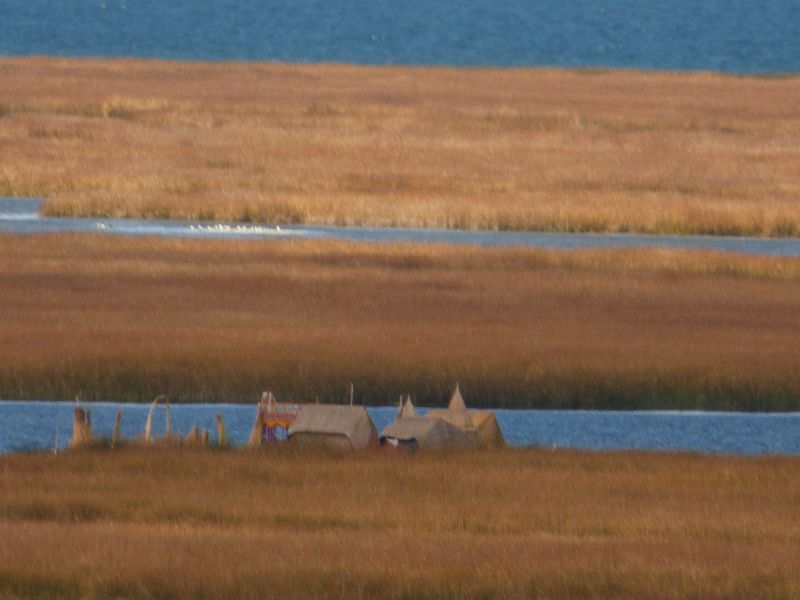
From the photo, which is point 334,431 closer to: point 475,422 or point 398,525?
point 475,422

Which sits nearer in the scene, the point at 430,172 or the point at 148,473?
the point at 148,473

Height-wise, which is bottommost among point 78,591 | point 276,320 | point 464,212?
point 78,591

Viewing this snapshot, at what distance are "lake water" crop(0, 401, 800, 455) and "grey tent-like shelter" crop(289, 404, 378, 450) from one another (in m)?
1.79

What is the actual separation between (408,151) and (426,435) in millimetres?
39327

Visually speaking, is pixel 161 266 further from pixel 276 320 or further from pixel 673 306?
pixel 673 306

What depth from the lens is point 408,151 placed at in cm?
5825

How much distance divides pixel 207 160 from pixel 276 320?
90.7ft

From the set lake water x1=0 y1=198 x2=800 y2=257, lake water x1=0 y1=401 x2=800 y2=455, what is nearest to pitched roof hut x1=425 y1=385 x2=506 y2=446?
lake water x1=0 y1=401 x2=800 y2=455

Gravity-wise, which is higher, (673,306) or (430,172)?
(430,172)

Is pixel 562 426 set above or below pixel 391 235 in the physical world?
below

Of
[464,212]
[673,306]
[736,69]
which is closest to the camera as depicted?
[673,306]

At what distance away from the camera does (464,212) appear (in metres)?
42.6

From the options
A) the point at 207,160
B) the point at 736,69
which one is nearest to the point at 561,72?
the point at 736,69

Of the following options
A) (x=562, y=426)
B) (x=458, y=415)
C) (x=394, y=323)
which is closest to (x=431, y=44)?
(x=394, y=323)
